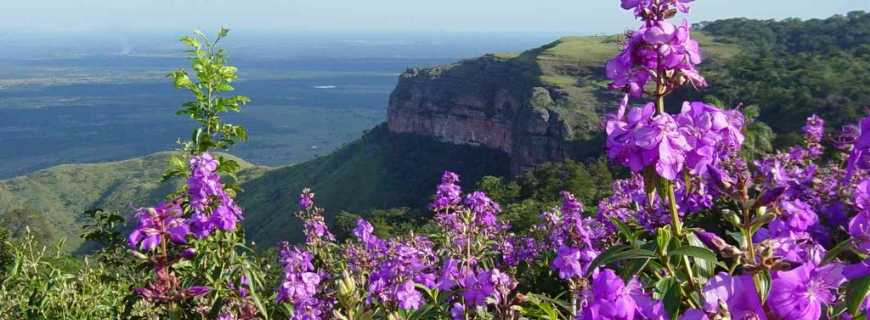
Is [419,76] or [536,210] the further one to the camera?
[419,76]

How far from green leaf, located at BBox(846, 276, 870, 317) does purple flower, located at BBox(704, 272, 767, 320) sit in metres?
0.17

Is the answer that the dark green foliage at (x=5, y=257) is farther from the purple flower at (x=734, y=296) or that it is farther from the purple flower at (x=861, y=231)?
the purple flower at (x=861, y=231)

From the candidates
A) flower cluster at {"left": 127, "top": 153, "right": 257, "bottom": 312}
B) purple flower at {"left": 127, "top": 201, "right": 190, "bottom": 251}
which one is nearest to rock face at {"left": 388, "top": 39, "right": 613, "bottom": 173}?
flower cluster at {"left": 127, "top": 153, "right": 257, "bottom": 312}

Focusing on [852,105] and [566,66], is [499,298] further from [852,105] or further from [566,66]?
[566,66]

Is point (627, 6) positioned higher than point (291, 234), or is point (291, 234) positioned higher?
point (627, 6)

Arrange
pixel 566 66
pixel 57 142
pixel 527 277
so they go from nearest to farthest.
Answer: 1. pixel 527 277
2. pixel 566 66
3. pixel 57 142

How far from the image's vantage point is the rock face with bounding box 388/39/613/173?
6041 cm

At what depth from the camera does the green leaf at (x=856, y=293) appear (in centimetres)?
153

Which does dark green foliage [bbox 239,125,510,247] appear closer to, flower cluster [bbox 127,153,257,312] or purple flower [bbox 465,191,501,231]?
purple flower [bbox 465,191,501,231]

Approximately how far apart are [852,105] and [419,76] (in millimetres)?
48985

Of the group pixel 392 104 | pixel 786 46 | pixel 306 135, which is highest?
pixel 786 46

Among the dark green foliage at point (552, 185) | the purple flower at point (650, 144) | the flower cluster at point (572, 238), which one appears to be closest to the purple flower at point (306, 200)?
the flower cluster at point (572, 238)

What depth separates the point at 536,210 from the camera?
28.8 m

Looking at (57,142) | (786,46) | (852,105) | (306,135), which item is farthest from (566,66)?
(57,142)
